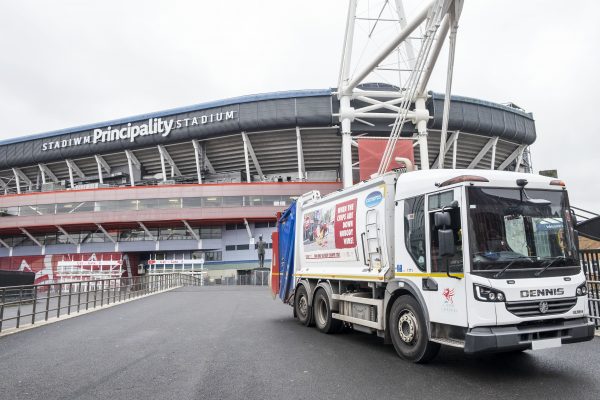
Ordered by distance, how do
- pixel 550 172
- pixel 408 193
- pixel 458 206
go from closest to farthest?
pixel 458 206
pixel 408 193
pixel 550 172

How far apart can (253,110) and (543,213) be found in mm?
36793

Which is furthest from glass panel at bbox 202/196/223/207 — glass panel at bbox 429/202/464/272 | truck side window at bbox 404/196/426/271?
glass panel at bbox 429/202/464/272

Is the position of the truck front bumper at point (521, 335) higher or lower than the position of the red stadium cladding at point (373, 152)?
lower

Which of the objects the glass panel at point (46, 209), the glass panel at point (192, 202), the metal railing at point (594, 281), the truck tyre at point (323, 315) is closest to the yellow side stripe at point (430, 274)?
the truck tyre at point (323, 315)

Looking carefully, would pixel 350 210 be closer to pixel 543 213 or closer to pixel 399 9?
pixel 543 213

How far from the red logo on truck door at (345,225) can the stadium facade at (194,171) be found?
1148 inches

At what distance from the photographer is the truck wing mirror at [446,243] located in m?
5.05

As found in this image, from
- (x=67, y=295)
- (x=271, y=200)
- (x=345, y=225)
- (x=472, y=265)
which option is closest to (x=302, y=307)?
(x=345, y=225)

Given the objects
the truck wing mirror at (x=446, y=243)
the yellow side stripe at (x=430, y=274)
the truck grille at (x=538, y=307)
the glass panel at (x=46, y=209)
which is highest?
the glass panel at (x=46, y=209)

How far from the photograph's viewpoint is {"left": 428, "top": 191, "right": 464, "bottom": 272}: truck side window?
17.2 feet

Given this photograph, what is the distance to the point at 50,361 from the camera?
21.4 ft

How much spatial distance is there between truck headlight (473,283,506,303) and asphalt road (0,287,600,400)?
1036 mm

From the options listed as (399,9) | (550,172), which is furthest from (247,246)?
(550,172)

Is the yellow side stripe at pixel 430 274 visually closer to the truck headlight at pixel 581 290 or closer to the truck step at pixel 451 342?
the truck step at pixel 451 342
